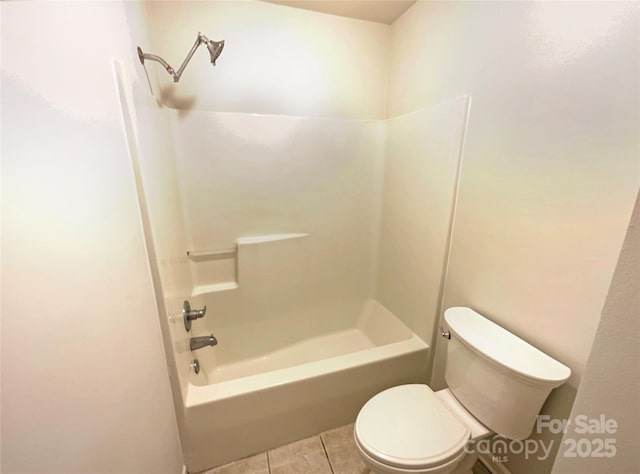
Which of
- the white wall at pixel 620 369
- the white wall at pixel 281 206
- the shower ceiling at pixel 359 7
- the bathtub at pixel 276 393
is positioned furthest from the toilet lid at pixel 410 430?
the shower ceiling at pixel 359 7

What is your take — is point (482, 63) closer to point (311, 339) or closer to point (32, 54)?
point (32, 54)

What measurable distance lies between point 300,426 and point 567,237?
1.41m

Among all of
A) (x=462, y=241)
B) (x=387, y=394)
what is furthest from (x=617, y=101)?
(x=387, y=394)

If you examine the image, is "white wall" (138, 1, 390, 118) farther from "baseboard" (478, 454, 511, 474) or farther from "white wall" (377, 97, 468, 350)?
"baseboard" (478, 454, 511, 474)

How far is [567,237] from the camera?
0.85m

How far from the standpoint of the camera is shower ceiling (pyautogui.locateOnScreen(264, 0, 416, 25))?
1457mm

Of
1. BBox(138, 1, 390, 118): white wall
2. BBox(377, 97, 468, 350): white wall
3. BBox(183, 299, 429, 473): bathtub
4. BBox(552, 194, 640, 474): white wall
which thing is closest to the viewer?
BBox(552, 194, 640, 474): white wall

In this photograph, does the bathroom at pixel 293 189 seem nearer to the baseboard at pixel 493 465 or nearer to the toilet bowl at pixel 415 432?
the baseboard at pixel 493 465

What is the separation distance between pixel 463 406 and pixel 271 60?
2.04 metres

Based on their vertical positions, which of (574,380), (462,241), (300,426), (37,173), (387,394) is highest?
(37,173)

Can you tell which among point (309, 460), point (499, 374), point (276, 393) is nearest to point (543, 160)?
point (499, 374)

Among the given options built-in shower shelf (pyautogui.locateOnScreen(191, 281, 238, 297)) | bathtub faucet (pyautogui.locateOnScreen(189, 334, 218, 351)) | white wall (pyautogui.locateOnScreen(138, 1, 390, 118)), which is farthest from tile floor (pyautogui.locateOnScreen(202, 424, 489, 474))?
white wall (pyautogui.locateOnScreen(138, 1, 390, 118))

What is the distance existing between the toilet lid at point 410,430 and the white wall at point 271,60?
1668 millimetres

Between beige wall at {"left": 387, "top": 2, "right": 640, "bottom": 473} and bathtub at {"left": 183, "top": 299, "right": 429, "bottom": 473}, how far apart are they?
532mm
